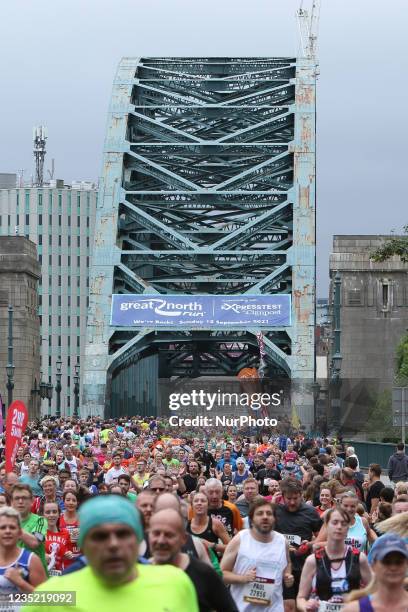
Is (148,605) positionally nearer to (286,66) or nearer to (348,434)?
(348,434)

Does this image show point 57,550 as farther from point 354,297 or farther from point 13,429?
point 354,297

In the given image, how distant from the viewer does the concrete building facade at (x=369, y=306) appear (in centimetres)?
8806

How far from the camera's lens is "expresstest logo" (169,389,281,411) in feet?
159

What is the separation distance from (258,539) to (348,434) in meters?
40.3

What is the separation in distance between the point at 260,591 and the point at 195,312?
71.6 m

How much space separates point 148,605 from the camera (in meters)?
6.62

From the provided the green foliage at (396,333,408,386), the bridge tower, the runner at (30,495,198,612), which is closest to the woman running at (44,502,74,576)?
the runner at (30,495,198,612)

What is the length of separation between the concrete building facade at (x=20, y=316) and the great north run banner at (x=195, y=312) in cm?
385

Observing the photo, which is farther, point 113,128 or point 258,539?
point 113,128

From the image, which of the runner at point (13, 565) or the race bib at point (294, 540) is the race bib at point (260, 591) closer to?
the runner at point (13, 565)

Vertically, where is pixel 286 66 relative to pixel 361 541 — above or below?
above

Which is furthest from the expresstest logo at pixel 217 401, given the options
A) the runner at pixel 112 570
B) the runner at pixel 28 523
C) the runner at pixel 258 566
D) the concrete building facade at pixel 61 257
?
the concrete building facade at pixel 61 257

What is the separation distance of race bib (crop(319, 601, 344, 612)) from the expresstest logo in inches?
1413

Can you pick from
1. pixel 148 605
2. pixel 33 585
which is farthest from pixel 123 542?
pixel 33 585
